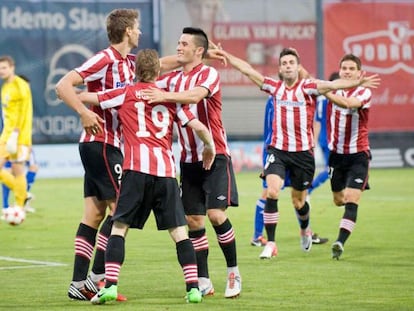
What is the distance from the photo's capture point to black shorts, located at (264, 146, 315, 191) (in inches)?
480

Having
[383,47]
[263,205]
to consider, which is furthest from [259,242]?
[383,47]

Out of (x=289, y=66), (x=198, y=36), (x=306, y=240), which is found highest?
(x=198, y=36)

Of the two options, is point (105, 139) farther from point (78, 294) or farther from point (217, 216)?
point (78, 294)

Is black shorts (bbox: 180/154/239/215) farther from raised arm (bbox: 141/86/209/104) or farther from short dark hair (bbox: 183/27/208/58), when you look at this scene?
short dark hair (bbox: 183/27/208/58)

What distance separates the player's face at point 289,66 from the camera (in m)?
12.1

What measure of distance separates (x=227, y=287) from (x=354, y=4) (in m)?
21.4

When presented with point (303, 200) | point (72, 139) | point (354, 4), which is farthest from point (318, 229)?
point (354, 4)

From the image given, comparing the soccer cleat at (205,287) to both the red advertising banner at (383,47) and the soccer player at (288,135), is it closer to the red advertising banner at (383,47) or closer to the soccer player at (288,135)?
the soccer player at (288,135)

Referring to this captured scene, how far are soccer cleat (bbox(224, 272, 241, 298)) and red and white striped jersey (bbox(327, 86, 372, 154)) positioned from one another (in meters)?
3.87

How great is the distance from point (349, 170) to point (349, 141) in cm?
33

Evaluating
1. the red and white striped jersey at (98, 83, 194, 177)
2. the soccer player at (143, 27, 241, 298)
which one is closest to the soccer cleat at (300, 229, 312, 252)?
the soccer player at (143, 27, 241, 298)

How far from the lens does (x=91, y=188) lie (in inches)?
360

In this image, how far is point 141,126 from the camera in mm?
8609

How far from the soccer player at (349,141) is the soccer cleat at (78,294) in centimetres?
396
